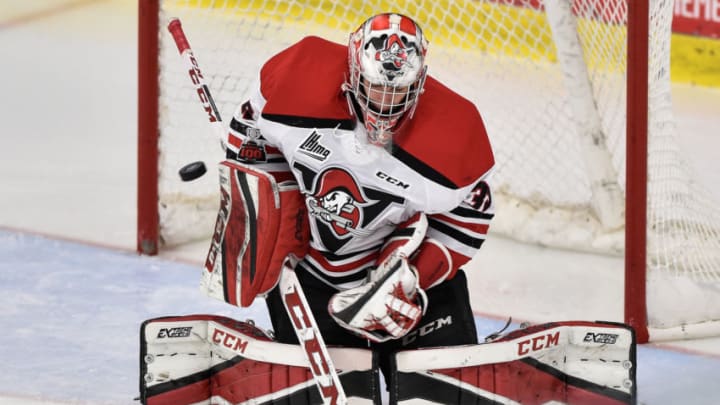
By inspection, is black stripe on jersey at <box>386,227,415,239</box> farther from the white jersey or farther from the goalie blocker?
the goalie blocker

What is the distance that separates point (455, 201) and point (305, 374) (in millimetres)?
456

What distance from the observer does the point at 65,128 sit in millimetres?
5617

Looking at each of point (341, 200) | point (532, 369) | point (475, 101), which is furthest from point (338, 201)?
point (475, 101)

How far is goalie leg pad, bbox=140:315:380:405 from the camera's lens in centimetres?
303

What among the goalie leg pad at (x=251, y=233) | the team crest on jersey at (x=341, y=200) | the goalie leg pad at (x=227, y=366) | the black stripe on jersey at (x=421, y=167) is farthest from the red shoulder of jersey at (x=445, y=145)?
the goalie leg pad at (x=227, y=366)

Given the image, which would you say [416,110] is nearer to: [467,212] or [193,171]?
[467,212]

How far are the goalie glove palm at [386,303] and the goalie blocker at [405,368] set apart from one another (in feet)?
0.27

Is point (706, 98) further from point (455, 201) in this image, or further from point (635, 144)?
point (455, 201)

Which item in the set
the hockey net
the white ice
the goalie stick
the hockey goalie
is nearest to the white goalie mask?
the hockey goalie

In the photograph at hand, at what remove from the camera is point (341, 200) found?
3.07m

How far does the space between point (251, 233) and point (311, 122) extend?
267 mm

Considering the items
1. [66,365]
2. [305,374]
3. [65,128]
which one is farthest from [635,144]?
[65,128]

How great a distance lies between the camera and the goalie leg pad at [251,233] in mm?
3088

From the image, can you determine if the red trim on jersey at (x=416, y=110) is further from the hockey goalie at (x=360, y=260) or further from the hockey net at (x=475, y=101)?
the hockey net at (x=475, y=101)
